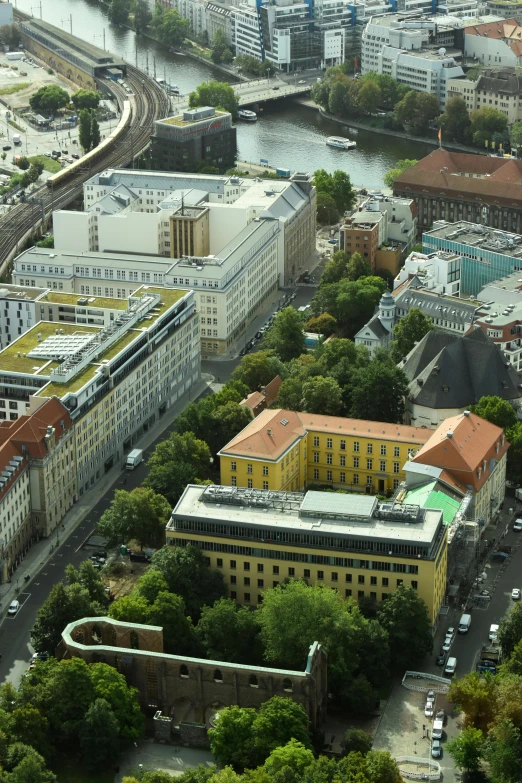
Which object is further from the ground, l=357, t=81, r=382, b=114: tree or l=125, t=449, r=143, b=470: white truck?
l=125, t=449, r=143, b=470: white truck

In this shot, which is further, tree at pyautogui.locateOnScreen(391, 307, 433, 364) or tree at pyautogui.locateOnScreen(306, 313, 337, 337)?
tree at pyautogui.locateOnScreen(306, 313, 337, 337)

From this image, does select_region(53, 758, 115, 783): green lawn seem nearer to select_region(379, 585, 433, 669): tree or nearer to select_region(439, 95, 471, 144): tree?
select_region(379, 585, 433, 669): tree

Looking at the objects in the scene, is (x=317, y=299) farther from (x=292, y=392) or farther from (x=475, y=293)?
(x=292, y=392)

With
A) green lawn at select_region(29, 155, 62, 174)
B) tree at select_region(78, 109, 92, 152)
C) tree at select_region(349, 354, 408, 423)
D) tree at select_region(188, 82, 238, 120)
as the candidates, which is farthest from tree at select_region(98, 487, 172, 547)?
tree at select_region(188, 82, 238, 120)

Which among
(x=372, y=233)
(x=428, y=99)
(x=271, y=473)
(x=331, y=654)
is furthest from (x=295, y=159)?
(x=331, y=654)

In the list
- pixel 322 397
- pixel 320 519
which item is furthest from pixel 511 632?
pixel 322 397

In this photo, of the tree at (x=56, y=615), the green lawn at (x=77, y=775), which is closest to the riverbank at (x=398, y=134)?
the tree at (x=56, y=615)

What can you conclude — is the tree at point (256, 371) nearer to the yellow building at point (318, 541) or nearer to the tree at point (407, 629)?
the yellow building at point (318, 541)
